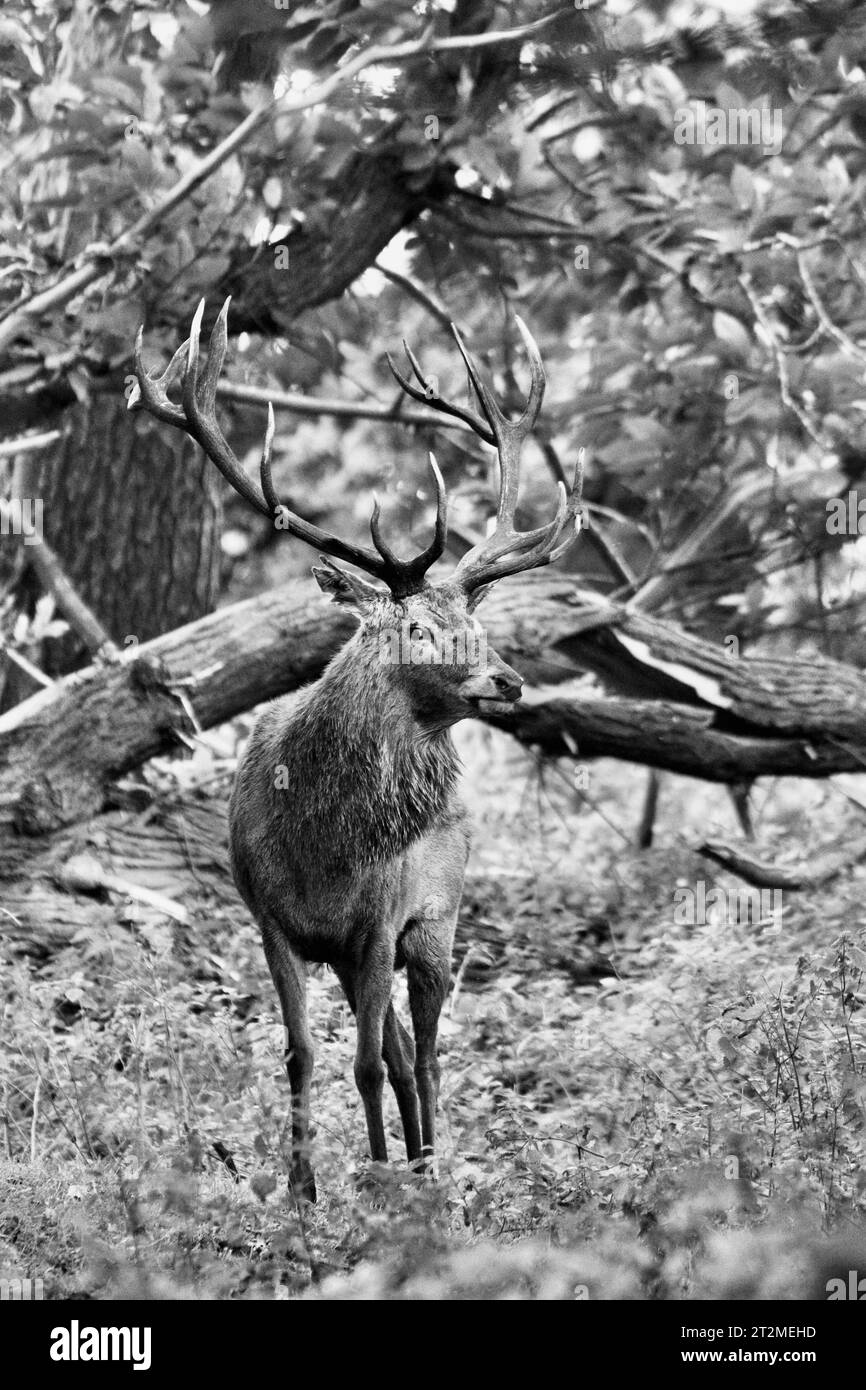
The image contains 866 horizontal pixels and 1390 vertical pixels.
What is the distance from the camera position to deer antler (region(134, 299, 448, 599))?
16.1ft

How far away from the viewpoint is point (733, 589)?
10633mm

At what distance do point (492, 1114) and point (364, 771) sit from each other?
1671mm

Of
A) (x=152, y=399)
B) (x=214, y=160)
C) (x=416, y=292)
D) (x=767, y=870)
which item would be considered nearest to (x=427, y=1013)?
(x=152, y=399)

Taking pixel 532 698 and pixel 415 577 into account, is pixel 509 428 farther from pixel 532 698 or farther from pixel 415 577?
pixel 532 698

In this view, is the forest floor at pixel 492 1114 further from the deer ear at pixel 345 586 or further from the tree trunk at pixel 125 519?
the deer ear at pixel 345 586

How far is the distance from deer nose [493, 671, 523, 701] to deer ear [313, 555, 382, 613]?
513mm

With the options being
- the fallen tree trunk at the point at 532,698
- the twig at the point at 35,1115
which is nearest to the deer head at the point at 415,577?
the twig at the point at 35,1115

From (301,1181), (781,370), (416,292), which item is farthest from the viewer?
(416,292)

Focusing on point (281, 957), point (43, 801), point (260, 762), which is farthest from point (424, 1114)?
point (43, 801)

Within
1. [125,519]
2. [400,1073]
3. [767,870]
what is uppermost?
[125,519]

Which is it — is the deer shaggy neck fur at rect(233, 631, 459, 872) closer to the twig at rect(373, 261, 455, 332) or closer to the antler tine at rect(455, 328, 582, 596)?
the antler tine at rect(455, 328, 582, 596)

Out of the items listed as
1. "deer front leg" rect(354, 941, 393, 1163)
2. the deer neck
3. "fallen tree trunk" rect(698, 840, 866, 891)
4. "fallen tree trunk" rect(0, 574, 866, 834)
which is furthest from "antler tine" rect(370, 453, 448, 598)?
"fallen tree trunk" rect(698, 840, 866, 891)

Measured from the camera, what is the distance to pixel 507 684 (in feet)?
16.0
